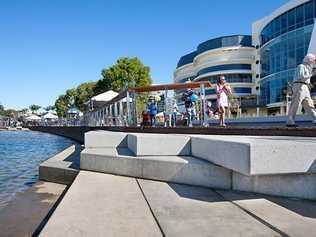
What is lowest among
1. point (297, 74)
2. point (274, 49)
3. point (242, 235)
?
point (242, 235)

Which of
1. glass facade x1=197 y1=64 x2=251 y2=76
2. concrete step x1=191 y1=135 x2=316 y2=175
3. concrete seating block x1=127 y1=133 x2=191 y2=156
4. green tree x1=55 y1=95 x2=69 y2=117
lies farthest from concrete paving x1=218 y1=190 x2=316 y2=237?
green tree x1=55 y1=95 x2=69 y2=117

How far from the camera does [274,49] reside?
157 ft

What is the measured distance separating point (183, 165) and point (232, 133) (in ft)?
10.8

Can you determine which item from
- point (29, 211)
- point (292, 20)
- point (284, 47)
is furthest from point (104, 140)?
point (292, 20)

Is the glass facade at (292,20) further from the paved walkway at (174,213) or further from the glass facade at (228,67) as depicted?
the paved walkway at (174,213)

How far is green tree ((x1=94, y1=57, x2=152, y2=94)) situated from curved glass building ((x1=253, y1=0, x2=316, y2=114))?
58.2 ft

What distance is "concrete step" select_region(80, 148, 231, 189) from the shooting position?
5434mm

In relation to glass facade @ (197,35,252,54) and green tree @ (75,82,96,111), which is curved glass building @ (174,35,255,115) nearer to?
glass facade @ (197,35,252,54)

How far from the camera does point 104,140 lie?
8656 millimetres

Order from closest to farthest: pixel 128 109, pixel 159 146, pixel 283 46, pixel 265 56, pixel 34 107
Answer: pixel 159 146 < pixel 128 109 < pixel 283 46 < pixel 265 56 < pixel 34 107

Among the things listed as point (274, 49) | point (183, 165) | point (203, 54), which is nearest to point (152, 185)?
point (183, 165)

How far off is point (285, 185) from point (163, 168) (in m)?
2.01

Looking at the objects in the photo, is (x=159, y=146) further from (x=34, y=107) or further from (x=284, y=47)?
(x=34, y=107)

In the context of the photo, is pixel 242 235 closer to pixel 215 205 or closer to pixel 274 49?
pixel 215 205
